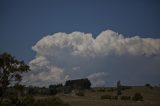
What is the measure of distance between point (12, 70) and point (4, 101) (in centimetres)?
700

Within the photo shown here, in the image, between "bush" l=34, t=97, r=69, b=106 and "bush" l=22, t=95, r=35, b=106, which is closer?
"bush" l=22, t=95, r=35, b=106

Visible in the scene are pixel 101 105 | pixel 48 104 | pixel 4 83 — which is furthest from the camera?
pixel 101 105

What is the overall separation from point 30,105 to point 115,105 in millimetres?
28247

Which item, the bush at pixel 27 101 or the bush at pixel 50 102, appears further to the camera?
the bush at pixel 50 102

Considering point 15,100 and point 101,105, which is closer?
point 15,100

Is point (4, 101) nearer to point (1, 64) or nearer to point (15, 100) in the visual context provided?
point (15, 100)

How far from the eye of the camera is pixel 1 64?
63344 mm

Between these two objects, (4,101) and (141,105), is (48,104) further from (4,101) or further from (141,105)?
(141,105)

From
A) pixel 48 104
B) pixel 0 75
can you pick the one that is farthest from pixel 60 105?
pixel 0 75

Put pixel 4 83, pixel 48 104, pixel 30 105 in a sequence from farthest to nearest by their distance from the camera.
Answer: pixel 48 104 → pixel 30 105 → pixel 4 83

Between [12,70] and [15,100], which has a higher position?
[12,70]

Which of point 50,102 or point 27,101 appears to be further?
point 50,102

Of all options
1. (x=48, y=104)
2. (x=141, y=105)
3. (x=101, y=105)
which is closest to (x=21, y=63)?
(x=48, y=104)

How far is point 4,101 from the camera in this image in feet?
217
